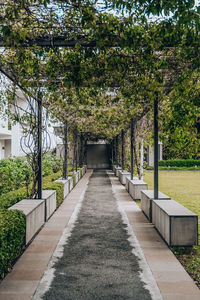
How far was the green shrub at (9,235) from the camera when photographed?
3.87 meters

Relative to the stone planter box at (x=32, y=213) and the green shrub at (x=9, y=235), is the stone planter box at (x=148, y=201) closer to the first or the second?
the stone planter box at (x=32, y=213)

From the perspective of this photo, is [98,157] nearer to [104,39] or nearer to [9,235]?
[9,235]

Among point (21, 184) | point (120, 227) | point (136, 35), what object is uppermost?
point (136, 35)

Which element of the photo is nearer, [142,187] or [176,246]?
[176,246]

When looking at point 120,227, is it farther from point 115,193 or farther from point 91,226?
point 115,193

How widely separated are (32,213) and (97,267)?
178cm

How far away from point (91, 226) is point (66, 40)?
168 inches

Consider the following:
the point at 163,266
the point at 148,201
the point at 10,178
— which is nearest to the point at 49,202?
the point at 10,178

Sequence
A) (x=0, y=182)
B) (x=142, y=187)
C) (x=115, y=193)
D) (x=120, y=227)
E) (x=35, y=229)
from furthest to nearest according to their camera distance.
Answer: (x=115, y=193), (x=142, y=187), (x=0, y=182), (x=120, y=227), (x=35, y=229)

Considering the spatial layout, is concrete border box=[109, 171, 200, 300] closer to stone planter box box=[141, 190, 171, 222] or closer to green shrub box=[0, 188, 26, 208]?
stone planter box box=[141, 190, 171, 222]

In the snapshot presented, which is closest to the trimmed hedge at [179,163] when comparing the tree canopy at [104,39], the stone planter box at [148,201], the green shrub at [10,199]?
the stone planter box at [148,201]

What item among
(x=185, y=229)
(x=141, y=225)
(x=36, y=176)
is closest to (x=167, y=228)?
(x=185, y=229)

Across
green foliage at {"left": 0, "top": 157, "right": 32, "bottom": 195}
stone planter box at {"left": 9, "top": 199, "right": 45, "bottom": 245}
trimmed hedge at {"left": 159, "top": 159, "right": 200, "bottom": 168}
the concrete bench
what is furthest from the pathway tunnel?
the concrete bench

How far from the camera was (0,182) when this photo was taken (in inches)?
356
